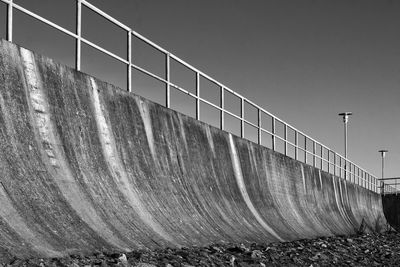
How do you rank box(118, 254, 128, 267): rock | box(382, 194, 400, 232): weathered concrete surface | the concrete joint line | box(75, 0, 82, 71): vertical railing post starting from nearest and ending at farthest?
box(118, 254, 128, 267): rock
box(75, 0, 82, 71): vertical railing post
the concrete joint line
box(382, 194, 400, 232): weathered concrete surface

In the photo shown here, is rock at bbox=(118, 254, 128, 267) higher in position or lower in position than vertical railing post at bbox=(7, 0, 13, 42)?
lower

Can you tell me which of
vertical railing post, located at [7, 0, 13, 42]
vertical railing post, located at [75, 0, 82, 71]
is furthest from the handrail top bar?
vertical railing post, located at [7, 0, 13, 42]

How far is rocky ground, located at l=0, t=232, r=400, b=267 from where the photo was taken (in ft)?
22.3

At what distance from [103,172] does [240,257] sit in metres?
2.17

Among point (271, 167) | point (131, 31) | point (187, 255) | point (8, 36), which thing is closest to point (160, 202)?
point (187, 255)

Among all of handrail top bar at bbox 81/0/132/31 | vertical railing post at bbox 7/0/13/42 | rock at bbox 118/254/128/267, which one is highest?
handrail top bar at bbox 81/0/132/31

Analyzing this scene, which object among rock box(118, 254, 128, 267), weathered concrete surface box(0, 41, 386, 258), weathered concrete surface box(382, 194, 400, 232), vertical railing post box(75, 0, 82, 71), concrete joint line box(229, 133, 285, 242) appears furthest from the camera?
weathered concrete surface box(382, 194, 400, 232)

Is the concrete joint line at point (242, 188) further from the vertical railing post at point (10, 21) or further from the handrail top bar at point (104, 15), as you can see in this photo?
the vertical railing post at point (10, 21)

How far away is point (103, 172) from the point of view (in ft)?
29.5

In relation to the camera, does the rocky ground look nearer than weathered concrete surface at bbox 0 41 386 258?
Yes

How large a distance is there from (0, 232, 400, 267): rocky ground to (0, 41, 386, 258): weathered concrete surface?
0.28 meters

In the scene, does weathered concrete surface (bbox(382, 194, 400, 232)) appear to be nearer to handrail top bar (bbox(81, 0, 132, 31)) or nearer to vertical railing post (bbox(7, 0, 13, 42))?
handrail top bar (bbox(81, 0, 132, 31))

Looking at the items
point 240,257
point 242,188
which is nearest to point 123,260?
point 240,257

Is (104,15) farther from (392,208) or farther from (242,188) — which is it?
(392,208)
